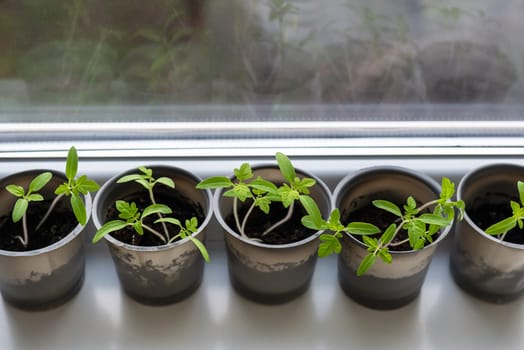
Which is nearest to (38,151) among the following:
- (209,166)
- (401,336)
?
(209,166)

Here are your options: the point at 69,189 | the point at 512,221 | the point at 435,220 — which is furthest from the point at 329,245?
the point at 69,189

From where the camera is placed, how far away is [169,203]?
908 mm

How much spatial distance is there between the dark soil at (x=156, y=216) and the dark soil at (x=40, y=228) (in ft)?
0.23

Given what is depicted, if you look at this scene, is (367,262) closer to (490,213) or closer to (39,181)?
(490,213)

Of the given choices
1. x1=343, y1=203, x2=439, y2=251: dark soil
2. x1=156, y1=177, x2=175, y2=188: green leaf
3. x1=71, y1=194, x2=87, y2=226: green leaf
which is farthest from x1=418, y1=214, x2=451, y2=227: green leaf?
x1=71, y1=194, x2=87, y2=226: green leaf

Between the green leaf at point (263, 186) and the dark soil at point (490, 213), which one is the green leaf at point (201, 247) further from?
the dark soil at point (490, 213)

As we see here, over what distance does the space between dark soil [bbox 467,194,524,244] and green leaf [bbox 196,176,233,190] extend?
0.38 metres

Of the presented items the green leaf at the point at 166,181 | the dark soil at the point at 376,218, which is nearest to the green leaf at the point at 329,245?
the dark soil at the point at 376,218

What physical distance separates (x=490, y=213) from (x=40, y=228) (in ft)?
2.18

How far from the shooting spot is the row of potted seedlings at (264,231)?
0.79m

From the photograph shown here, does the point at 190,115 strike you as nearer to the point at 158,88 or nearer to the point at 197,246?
the point at 158,88

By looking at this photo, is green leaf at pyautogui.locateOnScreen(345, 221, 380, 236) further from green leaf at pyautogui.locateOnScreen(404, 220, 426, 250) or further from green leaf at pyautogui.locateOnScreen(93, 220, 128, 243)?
green leaf at pyautogui.locateOnScreen(93, 220, 128, 243)

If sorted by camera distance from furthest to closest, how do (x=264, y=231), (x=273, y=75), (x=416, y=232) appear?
(x=273, y=75), (x=264, y=231), (x=416, y=232)

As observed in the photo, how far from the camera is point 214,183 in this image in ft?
2.61
